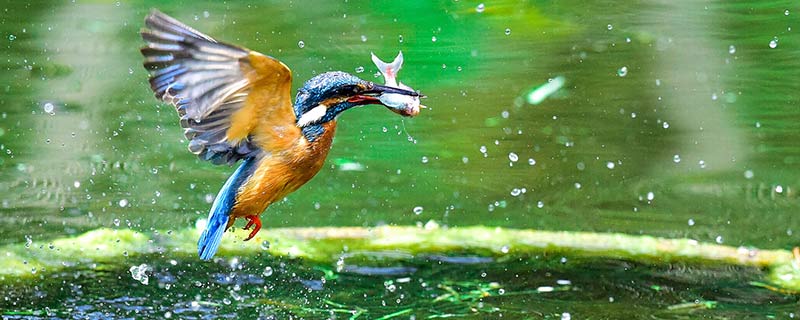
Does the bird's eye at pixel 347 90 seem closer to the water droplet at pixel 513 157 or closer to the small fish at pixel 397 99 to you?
the small fish at pixel 397 99

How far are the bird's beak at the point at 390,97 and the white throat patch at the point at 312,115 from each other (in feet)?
0.20

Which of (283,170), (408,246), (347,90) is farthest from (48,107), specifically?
(347,90)

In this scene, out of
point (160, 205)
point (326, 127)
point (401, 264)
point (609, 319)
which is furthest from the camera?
point (160, 205)

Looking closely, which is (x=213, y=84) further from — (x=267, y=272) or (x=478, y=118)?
(x=478, y=118)

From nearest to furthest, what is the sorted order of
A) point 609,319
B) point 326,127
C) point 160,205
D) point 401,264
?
point 326,127, point 609,319, point 401,264, point 160,205

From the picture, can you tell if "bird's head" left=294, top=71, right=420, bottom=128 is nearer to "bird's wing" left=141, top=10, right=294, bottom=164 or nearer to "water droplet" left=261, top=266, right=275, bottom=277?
"bird's wing" left=141, top=10, right=294, bottom=164

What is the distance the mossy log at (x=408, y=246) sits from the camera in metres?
3.52

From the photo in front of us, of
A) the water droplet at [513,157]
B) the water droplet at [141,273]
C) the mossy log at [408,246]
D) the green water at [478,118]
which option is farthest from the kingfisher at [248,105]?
the water droplet at [513,157]

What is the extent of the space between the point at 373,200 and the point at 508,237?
662mm

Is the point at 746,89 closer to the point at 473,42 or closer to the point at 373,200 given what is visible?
the point at 473,42

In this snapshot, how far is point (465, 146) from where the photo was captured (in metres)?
4.25

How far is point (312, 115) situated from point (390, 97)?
154 millimetres

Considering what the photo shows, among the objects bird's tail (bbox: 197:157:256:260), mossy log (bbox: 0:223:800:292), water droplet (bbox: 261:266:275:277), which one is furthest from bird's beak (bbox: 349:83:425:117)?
mossy log (bbox: 0:223:800:292)

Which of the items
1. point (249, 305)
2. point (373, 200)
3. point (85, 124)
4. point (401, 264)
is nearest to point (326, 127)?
point (249, 305)
